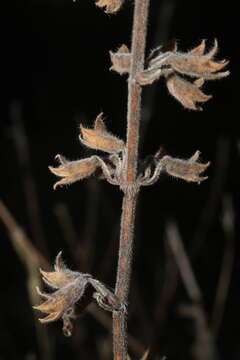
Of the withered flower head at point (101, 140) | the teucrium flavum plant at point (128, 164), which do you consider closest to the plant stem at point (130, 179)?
the teucrium flavum plant at point (128, 164)

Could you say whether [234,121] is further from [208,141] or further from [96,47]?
[96,47]

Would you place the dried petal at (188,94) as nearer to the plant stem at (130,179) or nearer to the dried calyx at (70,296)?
the plant stem at (130,179)

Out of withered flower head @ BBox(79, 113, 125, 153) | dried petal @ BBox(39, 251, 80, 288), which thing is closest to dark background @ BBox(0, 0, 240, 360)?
dried petal @ BBox(39, 251, 80, 288)

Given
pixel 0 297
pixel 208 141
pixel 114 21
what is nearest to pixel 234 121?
pixel 208 141

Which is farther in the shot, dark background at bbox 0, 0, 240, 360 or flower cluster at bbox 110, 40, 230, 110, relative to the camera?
dark background at bbox 0, 0, 240, 360

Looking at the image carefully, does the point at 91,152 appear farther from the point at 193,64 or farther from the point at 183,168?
the point at 193,64

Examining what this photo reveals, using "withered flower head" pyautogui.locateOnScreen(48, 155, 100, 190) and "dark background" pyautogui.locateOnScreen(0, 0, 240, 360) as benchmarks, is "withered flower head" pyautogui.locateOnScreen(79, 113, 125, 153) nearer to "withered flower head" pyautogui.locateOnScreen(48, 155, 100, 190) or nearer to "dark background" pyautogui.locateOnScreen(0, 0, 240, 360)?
"withered flower head" pyautogui.locateOnScreen(48, 155, 100, 190)

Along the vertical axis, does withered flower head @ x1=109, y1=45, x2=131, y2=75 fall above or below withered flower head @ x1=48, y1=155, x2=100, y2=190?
above

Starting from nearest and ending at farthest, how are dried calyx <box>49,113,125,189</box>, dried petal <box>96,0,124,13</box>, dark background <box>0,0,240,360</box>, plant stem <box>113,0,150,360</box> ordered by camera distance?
plant stem <box>113,0,150,360</box> < dried petal <box>96,0,124,13</box> < dried calyx <box>49,113,125,189</box> < dark background <box>0,0,240,360</box>
